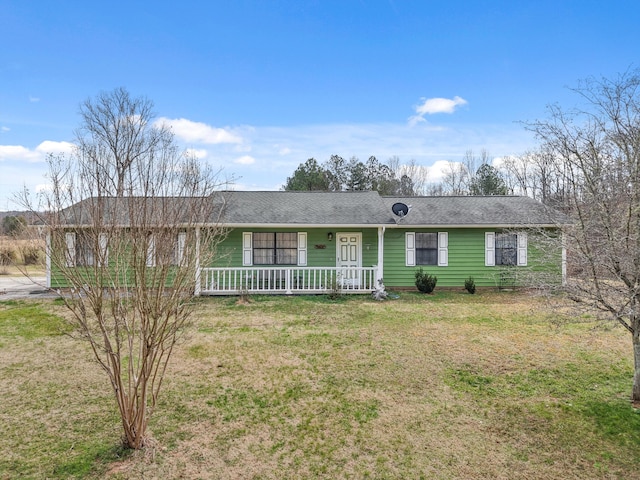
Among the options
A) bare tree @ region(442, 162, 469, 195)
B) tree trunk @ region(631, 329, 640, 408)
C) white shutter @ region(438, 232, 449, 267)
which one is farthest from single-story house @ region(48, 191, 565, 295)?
bare tree @ region(442, 162, 469, 195)

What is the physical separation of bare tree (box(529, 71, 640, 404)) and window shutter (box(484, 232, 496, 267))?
909cm

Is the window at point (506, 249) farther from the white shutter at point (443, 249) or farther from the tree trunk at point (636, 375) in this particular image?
the tree trunk at point (636, 375)

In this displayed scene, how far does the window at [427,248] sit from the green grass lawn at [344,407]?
5.56m

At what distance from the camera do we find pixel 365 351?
5.96m

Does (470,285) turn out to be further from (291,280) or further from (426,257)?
(291,280)

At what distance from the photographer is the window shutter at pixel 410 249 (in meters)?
12.8

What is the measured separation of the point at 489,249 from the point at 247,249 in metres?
9.06

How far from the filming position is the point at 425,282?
39.8 feet

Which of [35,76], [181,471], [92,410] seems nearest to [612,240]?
[181,471]

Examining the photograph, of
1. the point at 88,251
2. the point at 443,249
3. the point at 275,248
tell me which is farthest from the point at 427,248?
the point at 88,251

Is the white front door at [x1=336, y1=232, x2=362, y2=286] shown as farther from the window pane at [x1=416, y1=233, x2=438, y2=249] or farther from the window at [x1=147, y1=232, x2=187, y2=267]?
the window at [x1=147, y1=232, x2=187, y2=267]

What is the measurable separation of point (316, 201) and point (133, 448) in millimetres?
11756

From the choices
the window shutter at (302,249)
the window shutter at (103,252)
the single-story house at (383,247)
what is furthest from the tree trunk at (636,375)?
the window shutter at (302,249)

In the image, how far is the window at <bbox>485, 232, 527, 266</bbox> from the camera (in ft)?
41.7
